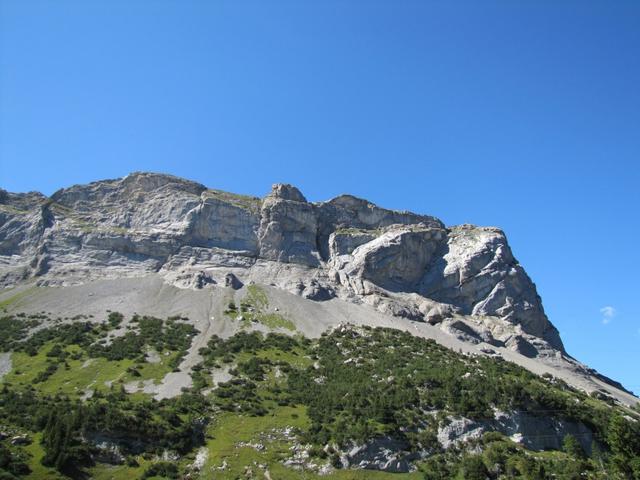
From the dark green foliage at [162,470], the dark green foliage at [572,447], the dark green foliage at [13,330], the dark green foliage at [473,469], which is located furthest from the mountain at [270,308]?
the dark green foliage at [473,469]

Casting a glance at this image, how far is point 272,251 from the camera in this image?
155m

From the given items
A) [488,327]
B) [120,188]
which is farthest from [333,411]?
[120,188]

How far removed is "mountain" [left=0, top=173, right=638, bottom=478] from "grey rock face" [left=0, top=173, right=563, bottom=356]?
19.6 inches

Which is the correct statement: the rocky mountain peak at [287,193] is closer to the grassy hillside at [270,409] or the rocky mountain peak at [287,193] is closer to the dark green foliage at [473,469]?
the grassy hillside at [270,409]

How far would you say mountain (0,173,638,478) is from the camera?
8469 cm

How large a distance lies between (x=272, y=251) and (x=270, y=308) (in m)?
29.0

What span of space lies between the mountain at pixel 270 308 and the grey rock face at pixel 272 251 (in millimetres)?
497

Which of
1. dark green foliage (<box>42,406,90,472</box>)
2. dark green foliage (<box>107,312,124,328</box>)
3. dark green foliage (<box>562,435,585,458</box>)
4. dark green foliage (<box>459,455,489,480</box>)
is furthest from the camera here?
dark green foliage (<box>107,312,124,328</box>)

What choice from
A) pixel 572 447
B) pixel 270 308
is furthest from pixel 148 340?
pixel 572 447

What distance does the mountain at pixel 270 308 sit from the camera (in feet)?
278

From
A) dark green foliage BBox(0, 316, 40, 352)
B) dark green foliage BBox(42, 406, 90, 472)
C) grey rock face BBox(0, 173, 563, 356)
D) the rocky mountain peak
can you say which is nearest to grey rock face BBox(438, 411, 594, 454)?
grey rock face BBox(0, 173, 563, 356)

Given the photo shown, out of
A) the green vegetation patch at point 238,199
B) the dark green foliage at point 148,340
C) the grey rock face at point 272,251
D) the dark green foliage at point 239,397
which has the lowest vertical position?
the dark green foliage at point 239,397

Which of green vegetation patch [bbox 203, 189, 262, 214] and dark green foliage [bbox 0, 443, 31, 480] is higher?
green vegetation patch [bbox 203, 189, 262, 214]

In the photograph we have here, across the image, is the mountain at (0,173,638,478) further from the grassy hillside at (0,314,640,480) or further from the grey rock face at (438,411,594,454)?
the grassy hillside at (0,314,640,480)
